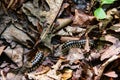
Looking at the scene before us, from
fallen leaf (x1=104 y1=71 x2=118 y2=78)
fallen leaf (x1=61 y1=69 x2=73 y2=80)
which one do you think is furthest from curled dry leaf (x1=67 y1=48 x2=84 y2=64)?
fallen leaf (x1=104 y1=71 x2=118 y2=78)

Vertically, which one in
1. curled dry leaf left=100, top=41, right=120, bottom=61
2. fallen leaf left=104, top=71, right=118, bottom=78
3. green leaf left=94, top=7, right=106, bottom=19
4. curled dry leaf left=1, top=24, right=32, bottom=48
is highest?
green leaf left=94, top=7, right=106, bottom=19

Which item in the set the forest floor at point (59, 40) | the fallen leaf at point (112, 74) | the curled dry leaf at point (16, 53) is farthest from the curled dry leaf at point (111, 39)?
the curled dry leaf at point (16, 53)

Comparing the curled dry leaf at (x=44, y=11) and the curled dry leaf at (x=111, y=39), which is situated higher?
the curled dry leaf at (x=44, y=11)

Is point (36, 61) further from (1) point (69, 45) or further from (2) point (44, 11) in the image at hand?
(2) point (44, 11)

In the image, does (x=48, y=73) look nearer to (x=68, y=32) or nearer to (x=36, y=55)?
(x=36, y=55)

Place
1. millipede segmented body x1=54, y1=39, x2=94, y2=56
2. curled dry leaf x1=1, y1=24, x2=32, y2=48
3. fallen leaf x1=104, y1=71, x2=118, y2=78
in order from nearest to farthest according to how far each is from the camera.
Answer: fallen leaf x1=104, y1=71, x2=118, y2=78 < millipede segmented body x1=54, y1=39, x2=94, y2=56 < curled dry leaf x1=1, y1=24, x2=32, y2=48

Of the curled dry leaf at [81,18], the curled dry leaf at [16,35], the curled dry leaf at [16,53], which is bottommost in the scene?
the curled dry leaf at [16,53]

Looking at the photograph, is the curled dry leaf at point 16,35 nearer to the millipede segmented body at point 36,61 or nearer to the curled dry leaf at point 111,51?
the millipede segmented body at point 36,61

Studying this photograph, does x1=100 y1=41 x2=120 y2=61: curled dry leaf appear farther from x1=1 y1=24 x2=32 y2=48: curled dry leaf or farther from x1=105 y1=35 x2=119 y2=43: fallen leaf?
x1=1 y1=24 x2=32 y2=48: curled dry leaf

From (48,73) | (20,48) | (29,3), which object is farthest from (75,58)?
(29,3)
